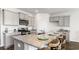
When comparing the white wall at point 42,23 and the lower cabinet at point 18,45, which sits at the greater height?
the white wall at point 42,23

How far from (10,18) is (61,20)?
0.86 m

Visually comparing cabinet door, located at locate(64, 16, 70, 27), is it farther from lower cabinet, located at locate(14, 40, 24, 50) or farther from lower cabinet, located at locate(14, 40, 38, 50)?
lower cabinet, located at locate(14, 40, 24, 50)

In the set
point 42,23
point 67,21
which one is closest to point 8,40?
point 42,23

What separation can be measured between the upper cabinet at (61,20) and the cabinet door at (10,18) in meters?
0.58

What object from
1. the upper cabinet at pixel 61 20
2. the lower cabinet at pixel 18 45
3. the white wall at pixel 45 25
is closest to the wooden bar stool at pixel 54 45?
the white wall at pixel 45 25

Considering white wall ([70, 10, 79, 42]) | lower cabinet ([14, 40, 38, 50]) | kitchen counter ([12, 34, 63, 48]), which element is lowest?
lower cabinet ([14, 40, 38, 50])

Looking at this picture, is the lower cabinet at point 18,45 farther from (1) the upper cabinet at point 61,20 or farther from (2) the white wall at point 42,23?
(1) the upper cabinet at point 61,20

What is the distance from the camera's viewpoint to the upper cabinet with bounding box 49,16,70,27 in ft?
5.05

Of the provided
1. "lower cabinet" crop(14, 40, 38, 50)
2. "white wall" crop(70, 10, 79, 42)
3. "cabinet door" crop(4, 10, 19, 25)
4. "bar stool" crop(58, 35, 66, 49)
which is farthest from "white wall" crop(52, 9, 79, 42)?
"cabinet door" crop(4, 10, 19, 25)

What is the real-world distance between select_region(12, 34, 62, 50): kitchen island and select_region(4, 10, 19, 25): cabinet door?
252 millimetres

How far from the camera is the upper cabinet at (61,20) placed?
1538 mm
